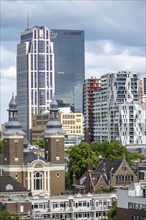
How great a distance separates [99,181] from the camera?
12569 cm

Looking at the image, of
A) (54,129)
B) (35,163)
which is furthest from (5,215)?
(54,129)

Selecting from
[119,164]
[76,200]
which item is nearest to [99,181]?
[119,164]

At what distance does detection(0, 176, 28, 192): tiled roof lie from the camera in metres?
115

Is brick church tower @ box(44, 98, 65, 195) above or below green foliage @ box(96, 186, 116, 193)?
Result: above

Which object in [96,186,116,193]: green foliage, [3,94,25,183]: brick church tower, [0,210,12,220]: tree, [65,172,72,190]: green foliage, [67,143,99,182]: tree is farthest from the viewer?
[67,143,99,182]: tree

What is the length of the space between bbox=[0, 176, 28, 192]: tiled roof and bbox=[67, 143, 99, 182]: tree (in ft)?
75.2

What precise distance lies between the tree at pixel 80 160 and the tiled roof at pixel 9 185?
902 inches

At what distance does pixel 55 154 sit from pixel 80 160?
32.5 feet

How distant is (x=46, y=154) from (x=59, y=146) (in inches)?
92.3

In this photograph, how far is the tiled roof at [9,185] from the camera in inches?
4523

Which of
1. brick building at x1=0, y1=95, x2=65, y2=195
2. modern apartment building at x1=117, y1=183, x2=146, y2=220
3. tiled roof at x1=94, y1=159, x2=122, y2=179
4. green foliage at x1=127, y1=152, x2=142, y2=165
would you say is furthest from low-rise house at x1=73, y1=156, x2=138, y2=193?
modern apartment building at x1=117, y1=183, x2=146, y2=220

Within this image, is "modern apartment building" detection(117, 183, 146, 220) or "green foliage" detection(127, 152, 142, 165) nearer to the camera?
"modern apartment building" detection(117, 183, 146, 220)

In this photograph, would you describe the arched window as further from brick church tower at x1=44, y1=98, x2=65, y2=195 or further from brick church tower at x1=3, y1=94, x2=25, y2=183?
brick church tower at x1=3, y1=94, x2=25, y2=183

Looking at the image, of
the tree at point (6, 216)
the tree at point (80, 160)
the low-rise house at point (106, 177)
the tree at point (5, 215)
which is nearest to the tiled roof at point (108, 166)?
the low-rise house at point (106, 177)
